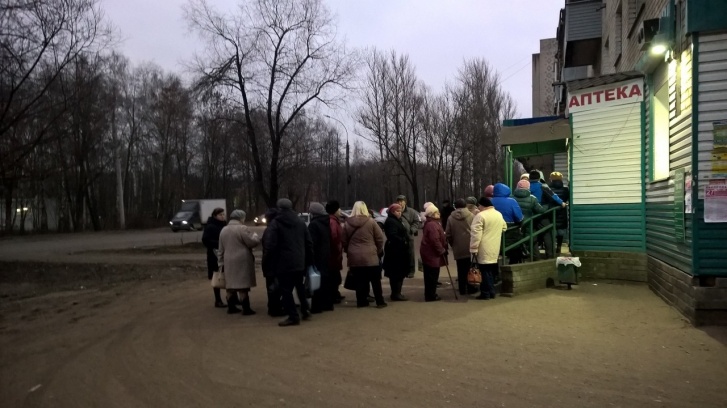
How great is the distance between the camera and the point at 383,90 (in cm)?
4491

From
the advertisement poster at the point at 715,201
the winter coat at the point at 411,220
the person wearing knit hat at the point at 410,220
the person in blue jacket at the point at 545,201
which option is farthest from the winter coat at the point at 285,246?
the advertisement poster at the point at 715,201

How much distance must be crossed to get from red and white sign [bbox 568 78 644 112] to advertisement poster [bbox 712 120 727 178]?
3.34 metres

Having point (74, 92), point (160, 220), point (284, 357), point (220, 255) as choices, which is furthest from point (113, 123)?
point (284, 357)

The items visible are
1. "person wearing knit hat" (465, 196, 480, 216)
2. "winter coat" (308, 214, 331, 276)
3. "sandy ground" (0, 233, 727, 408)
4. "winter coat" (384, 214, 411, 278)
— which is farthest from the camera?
"person wearing knit hat" (465, 196, 480, 216)

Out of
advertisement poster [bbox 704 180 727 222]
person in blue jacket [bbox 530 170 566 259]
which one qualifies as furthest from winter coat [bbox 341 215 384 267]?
advertisement poster [bbox 704 180 727 222]

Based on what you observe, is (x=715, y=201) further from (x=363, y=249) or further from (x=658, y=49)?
(x=363, y=249)

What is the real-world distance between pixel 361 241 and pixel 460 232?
6.33 feet

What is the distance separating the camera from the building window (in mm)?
9664

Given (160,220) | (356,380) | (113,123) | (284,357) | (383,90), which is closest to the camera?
(356,380)

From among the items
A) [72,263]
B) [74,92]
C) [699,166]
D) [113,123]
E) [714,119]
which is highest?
[113,123]

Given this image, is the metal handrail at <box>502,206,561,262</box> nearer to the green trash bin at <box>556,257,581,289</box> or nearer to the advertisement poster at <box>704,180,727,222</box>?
the green trash bin at <box>556,257,581,289</box>

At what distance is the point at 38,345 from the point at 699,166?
8914mm

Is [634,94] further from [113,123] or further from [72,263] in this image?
[113,123]

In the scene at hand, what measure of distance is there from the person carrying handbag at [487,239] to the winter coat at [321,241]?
2.41 m
